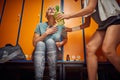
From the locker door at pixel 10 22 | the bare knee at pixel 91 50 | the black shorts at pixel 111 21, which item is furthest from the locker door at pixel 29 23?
the black shorts at pixel 111 21

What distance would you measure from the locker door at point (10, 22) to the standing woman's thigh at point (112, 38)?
163 cm

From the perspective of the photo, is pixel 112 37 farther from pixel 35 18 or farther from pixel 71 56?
pixel 35 18

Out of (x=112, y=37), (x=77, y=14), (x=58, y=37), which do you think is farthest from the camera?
(x=58, y=37)

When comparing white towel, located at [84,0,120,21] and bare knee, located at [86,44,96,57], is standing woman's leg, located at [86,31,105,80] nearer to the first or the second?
bare knee, located at [86,44,96,57]

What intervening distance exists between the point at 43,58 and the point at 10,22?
4.29 ft

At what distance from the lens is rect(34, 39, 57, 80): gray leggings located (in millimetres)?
1984

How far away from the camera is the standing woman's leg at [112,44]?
5.72 ft

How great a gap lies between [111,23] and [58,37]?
884 millimetres

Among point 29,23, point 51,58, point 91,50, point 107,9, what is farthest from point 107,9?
point 29,23

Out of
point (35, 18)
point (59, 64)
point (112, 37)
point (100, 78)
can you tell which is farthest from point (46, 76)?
point (112, 37)

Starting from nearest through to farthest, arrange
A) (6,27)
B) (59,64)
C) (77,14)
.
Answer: (77,14) < (59,64) < (6,27)

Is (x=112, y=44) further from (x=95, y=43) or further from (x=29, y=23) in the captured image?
(x=29, y=23)

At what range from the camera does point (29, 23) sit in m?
2.96

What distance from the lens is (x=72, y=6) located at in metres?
3.06
